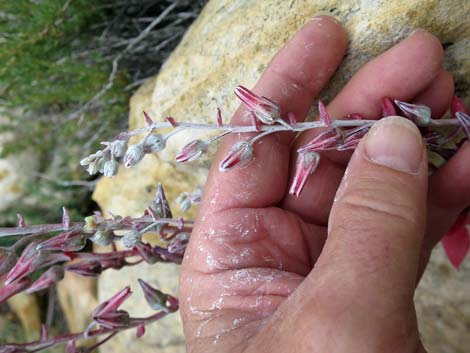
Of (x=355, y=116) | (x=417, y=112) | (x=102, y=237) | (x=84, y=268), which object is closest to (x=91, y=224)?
(x=102, y=237)

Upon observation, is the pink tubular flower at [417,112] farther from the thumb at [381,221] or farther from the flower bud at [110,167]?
the flower bud at [110,167]

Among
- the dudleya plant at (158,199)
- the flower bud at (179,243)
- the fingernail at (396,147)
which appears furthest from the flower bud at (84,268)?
the fingernail at (396,147)

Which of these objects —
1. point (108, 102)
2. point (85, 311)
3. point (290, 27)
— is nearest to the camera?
point (290, 27)

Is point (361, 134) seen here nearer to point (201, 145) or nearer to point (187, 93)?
point (201, 145)

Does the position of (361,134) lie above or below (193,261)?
above

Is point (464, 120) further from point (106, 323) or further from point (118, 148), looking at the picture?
point (106, 323)

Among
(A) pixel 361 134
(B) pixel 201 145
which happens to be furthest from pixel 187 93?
(A) pixel 361 134

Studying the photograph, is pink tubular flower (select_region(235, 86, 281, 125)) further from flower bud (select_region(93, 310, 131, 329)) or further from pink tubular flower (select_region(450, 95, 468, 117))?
flower bud (select_region(93, 310, 131, 329))
